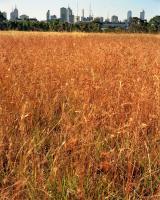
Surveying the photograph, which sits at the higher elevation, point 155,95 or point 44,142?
point 155,95

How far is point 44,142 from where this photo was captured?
237 centimetres

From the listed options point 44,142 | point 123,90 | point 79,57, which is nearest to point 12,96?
point 44,142

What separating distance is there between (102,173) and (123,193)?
0.16m

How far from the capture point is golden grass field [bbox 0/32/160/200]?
1797mm

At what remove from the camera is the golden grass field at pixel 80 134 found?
1.80m

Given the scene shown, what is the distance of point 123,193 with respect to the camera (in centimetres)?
183

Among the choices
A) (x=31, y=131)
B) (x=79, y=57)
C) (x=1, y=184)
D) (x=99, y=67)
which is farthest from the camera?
(x=79, y=57)

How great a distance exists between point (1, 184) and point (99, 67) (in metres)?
2.31

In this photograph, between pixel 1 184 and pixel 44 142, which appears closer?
pixel 1 184

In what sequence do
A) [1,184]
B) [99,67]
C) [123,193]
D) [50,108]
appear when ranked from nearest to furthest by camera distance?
[123,193] < [1,184] < [50,108] < [99,67]

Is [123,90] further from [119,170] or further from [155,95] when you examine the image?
[119,170]

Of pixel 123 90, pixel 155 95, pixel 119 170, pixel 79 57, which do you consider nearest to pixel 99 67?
pixel 79 57

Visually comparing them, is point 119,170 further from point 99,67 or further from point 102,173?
point 99,67

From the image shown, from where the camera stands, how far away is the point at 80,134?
7.17ft
